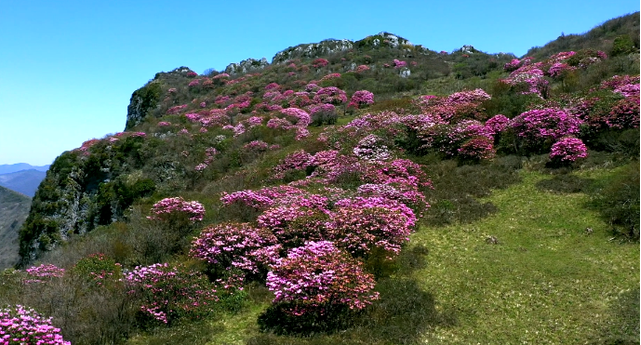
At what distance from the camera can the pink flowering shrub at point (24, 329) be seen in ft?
22.2

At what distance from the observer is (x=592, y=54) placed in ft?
90.1

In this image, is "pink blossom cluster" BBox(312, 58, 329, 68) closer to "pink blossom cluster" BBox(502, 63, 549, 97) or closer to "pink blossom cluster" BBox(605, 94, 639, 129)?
"pink blossom cluster" BBox(502, 63, 549, 97)

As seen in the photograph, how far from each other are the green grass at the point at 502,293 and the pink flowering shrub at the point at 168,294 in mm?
476

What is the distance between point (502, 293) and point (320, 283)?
14.4 ft

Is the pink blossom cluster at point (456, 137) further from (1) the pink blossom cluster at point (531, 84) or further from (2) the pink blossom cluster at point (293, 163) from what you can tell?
(2) the pink blossom cluster at point (293, 163)

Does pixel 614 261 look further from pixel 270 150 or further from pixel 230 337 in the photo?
pixel 270 150

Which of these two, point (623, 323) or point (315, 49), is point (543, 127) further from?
point (315, 49)

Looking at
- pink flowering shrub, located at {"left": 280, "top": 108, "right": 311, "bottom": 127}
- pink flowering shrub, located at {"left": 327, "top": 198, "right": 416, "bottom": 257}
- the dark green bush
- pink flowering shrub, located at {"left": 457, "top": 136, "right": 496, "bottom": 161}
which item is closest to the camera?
the dark green bush

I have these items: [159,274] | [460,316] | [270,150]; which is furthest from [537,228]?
[270,150]

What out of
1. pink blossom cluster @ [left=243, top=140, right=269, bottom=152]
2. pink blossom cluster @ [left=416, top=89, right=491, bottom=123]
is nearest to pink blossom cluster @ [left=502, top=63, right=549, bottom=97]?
pink blossom cluster @ [left=416, top=89, right=491, bottom=123]

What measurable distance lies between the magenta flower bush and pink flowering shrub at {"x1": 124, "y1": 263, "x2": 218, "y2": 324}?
2.02 metres

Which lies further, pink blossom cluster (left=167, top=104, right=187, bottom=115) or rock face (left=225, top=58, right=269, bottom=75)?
rock face (left=225, top=58, right=269, bottom=75)

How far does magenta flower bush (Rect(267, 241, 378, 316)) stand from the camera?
8914 millimetres

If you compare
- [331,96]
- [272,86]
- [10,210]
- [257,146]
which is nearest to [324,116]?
[257,146]
